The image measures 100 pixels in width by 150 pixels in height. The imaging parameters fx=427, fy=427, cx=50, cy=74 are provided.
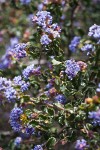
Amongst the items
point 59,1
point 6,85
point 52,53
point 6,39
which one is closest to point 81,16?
point 6,39

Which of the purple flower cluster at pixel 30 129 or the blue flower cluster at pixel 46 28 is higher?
the blue flower cluster at pixel 46 28

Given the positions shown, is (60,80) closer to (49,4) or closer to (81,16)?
(49,4)

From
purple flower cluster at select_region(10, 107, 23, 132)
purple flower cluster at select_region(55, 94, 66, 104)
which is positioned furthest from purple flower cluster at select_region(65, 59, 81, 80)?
purple flower cluster at select_region(10, 107, 23, 132)

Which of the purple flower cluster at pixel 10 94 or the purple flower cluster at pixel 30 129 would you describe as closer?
the purple flower cluster at pixel 10 94

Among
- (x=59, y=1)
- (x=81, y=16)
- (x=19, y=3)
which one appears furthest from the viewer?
(x=81, y=16)

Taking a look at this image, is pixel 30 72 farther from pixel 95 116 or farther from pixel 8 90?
pixel 95 116

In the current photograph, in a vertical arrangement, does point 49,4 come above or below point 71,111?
above

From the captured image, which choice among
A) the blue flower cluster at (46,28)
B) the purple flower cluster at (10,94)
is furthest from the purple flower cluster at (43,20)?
the purple flower cluster at (10,94)

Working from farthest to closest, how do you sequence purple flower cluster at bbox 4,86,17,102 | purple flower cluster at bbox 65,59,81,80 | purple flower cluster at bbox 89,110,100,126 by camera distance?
purple flower cluster at bbox 65,59,81,80, purple flower cluster at bbox 4,86,17,102, purple flower cluster at bbox 89,110,100,126

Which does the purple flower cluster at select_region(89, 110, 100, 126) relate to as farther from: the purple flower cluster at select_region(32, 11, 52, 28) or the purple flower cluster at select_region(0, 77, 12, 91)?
the purple flower cluster at select_region(32, 11, 52, 28)

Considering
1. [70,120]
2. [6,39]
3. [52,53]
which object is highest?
[6,39]

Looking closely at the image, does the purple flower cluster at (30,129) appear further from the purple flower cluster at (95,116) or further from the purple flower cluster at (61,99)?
the purple flower cluster at (95,116)
